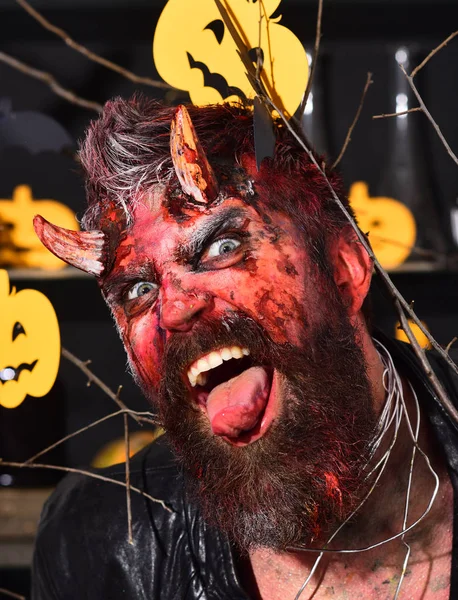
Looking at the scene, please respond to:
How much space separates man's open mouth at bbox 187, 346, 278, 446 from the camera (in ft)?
3.82

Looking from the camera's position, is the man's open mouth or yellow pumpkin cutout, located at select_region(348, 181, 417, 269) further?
yellow pumpkin cutout, located at select_region(348, 181, 417, 269)

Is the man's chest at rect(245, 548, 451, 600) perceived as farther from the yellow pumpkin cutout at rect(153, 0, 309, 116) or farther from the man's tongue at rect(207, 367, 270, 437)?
the yellow pumpkin cutout at rect(153, 0, 309, 116)

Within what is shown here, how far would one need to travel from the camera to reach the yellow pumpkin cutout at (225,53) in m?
1.21

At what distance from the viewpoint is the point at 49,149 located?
268 centimetres

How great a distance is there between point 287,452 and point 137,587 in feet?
1.52

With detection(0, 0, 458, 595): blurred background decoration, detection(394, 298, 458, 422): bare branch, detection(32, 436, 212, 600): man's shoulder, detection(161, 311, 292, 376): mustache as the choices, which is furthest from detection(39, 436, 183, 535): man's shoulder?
detection(0, 0, 458, 595): blurred background decoration

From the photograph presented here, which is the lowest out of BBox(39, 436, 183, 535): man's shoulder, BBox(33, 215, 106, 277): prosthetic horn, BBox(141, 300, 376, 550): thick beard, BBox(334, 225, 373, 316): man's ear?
BBox(39, 436, 183, 535): man's shoulder

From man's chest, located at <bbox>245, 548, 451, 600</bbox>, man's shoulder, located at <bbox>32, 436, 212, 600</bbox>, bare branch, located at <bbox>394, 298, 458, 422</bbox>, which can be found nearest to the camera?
bare branch, located at <bbox>394, 298, 458, 422</bbox>

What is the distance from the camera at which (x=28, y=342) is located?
1.38m

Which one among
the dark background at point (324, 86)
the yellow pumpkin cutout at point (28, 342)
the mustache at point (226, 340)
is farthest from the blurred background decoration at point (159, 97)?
the mustache at point (226, 340)

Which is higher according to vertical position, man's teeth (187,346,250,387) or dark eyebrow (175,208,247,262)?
dark eyebrow (175,208,247,262)

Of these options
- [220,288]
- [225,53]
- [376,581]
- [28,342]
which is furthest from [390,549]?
[225,53]

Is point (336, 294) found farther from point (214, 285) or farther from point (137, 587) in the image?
point (137, 587)

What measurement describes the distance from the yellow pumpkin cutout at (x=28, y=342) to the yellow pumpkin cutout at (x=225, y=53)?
0.41 meters
